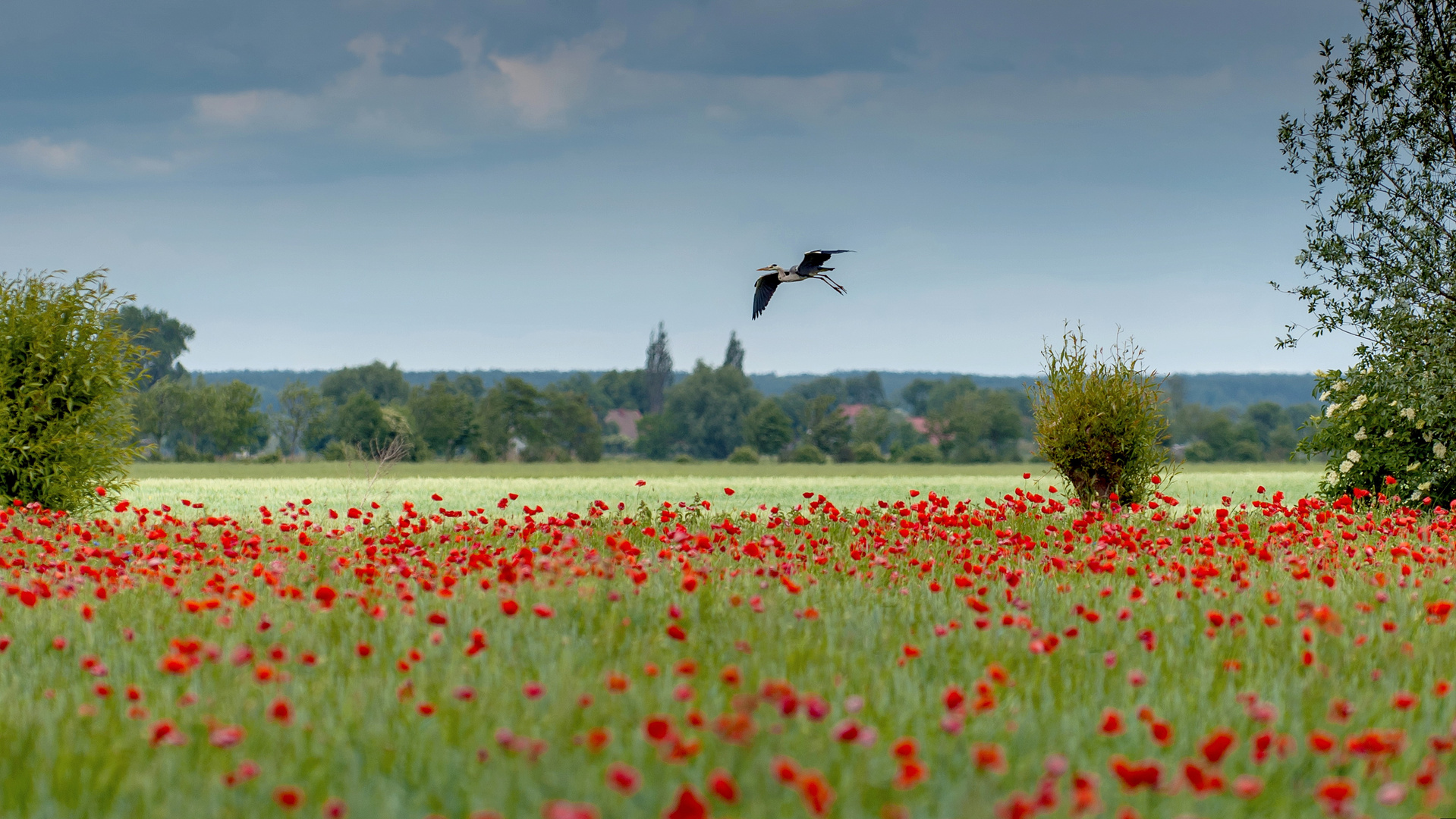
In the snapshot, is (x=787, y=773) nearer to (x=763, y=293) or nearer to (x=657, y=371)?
(x=763, y=293)

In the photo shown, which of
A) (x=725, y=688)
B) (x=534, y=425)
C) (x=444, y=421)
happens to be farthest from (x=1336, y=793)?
(x=444, y=421)

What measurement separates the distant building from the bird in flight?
135401 millimetres

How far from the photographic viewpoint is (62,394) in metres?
15.3

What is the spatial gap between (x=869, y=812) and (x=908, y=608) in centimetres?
347

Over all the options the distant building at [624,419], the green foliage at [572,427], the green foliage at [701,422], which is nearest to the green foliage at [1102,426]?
the green foliage at [572,427]

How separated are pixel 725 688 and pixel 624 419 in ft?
498

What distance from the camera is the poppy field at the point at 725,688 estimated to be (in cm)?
365

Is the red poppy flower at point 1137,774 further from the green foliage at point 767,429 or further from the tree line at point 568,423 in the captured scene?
the green foliage at point 767,429

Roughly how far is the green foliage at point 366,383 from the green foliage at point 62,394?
11160 cm

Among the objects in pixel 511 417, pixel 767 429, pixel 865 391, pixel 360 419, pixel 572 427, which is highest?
pixel 865 391

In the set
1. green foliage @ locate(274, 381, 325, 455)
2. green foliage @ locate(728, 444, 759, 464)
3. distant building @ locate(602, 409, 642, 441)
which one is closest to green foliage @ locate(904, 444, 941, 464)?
green foliage @ locate(728, 444, 759, 464)

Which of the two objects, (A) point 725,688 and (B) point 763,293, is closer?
(A) point 725,688

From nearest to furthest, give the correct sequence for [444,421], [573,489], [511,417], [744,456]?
[573,489] → [744,456] → [444,421] → [511,417]

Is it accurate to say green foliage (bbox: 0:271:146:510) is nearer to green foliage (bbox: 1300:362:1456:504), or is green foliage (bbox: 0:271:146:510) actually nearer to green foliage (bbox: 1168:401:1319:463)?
green foliage (bbox: 1300:362:1456:504)
